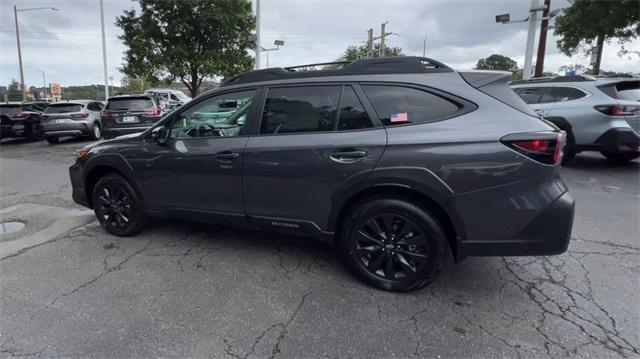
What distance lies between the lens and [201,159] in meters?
3.44

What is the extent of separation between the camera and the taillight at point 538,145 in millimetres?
2510

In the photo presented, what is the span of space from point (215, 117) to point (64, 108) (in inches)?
471

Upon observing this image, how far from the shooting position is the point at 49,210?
520 centimetres

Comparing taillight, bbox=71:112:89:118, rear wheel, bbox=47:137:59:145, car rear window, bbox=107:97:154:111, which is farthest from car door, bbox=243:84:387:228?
rear wheel, bbox=47:137:59:145

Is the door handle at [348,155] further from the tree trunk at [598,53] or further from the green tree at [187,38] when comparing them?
the tree trunk at [598,53]

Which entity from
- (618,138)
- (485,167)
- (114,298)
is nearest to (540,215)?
(485,167)

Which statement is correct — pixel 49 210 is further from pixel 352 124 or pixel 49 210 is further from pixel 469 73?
pixel 469 73

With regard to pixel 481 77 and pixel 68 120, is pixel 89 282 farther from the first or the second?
pixel 68 120

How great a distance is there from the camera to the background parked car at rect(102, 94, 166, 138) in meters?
11.4

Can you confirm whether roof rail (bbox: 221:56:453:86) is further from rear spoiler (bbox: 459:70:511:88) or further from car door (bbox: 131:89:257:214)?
car door (bbox: 131:89:257:214)

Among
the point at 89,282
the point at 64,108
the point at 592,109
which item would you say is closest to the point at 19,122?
the point at 64,108

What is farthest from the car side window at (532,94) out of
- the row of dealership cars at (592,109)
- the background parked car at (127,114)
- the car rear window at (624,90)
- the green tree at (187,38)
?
the green tree at (187,38)

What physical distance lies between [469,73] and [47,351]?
348cm

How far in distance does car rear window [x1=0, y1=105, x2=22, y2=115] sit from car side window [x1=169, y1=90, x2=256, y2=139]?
1372cm
